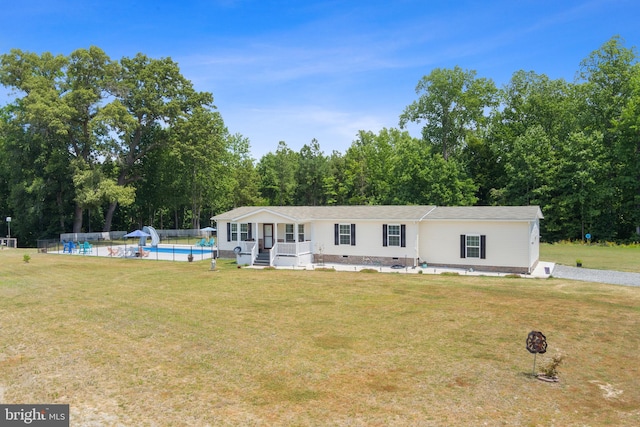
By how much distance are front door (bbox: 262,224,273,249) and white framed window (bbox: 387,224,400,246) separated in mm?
8099

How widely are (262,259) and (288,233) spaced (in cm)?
270

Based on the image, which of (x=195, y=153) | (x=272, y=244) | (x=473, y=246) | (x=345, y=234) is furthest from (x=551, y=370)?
(x=195, y=153)

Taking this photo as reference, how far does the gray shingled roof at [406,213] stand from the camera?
2547 cm

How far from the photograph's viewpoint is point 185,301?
56.6ft

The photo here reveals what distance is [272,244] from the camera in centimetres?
3059

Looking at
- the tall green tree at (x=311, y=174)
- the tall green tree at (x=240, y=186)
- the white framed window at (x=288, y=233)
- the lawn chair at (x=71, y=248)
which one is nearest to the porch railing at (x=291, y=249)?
the white framed window at (x=288, y=233)

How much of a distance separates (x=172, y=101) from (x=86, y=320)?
3919cm

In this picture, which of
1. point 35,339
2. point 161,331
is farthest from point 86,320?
point 161,331

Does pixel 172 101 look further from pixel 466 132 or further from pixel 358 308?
pixel 358 308

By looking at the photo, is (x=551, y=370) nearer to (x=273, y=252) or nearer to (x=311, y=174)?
(x=273, y=252)

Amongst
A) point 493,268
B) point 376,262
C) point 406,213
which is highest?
point 406,213

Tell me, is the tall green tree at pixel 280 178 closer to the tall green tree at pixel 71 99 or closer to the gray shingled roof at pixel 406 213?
the tall green tree at pixel 71 99

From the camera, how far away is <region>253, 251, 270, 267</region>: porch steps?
2836cm

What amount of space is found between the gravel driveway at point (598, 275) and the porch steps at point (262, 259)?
644 inches
